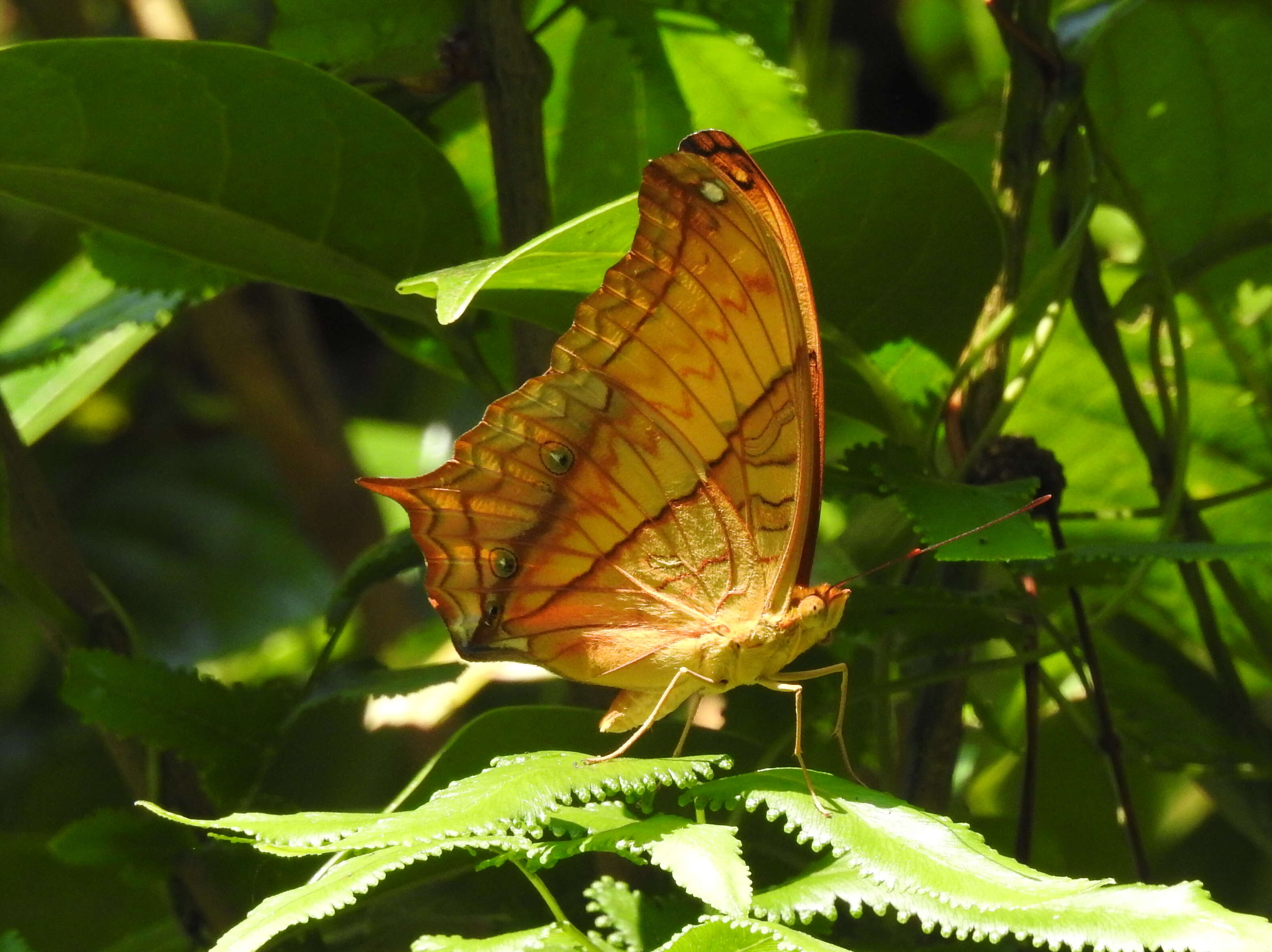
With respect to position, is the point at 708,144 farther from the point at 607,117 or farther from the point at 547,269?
the point at 607,117

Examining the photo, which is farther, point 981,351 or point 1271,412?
point 1271,412

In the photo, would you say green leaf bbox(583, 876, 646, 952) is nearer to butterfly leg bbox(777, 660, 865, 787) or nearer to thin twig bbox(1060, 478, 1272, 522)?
butterfly leg bbox(777, 660, 865, 787)

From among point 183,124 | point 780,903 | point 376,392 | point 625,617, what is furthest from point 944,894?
point 376,392

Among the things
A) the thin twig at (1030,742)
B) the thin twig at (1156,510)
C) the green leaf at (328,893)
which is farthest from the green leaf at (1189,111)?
the green leaf at (328,893)

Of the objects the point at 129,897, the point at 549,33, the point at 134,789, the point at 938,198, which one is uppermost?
the point at 549,33

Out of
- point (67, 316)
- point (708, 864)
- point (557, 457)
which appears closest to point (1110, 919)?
point (708, 864)

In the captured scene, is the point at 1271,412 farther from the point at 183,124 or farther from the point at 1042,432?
the point at 183,124

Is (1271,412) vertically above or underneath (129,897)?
above

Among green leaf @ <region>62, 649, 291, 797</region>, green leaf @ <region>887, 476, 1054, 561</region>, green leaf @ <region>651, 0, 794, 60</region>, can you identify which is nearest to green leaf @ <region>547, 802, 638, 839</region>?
green leaf @ <region>887, 476, 1054, 561</region>
